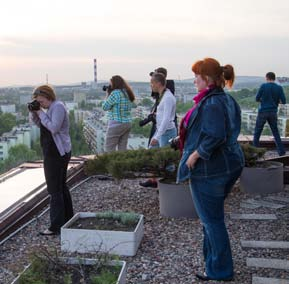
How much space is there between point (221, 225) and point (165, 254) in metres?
0.87

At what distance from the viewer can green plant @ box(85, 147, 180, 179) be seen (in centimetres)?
507

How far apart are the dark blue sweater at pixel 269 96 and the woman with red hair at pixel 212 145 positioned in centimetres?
501

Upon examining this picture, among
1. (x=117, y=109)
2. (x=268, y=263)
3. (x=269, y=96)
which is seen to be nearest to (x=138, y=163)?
(x=117, y=109)

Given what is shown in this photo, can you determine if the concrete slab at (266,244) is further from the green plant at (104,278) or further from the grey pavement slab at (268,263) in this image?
the green plant at (104,278)

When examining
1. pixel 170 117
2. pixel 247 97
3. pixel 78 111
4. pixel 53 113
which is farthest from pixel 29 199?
pixel 78 111

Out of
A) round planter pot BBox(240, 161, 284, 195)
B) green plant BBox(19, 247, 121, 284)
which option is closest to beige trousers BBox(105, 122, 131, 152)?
round planter pot BBox(240, 161, 284, 195)

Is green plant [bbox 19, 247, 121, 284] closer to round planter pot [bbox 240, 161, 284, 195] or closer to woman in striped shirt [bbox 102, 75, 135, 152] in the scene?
round planter pot [bbox 240, 161, 284, 195]

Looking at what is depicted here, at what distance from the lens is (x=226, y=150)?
3189 millimetres

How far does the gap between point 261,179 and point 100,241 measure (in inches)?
102

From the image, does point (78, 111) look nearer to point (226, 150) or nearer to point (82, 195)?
point (82, 195)

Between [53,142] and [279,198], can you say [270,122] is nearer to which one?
[279,198]

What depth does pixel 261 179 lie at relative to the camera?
597 centimetres

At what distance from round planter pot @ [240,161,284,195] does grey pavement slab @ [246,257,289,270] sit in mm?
2182

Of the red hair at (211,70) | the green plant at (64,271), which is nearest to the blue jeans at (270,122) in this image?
the red hair at (211,70)
